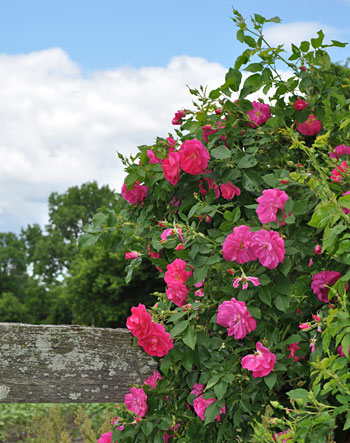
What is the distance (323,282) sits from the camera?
222 cm

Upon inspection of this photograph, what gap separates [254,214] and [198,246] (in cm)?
36

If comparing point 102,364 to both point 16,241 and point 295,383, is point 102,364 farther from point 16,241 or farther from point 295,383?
point 16,241

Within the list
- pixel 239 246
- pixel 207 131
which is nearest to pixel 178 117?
pixel 207 131

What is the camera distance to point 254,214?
238 cm

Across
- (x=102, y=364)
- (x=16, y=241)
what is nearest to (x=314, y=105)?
(x=102, y=364)

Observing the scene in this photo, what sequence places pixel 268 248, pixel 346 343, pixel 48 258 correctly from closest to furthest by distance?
1. pixel 346 343
2. pixel 268 248
3. pixel 48 258

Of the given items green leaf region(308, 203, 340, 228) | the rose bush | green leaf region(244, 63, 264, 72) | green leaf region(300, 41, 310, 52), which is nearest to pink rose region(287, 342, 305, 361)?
the rose bush

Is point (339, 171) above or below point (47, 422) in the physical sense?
above

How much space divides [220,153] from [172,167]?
0.24 meters

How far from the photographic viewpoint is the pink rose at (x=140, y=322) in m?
2.11

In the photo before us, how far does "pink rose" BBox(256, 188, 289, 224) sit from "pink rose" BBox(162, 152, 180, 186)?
0.46m

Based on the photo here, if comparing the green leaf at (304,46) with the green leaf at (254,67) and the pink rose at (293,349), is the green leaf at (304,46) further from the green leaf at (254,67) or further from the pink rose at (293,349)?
the pink rose at (293,349)

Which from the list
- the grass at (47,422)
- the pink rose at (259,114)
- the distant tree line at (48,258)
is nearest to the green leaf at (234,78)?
the pink rose at (259,114)

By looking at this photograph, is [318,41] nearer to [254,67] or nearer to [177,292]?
[254,67]
